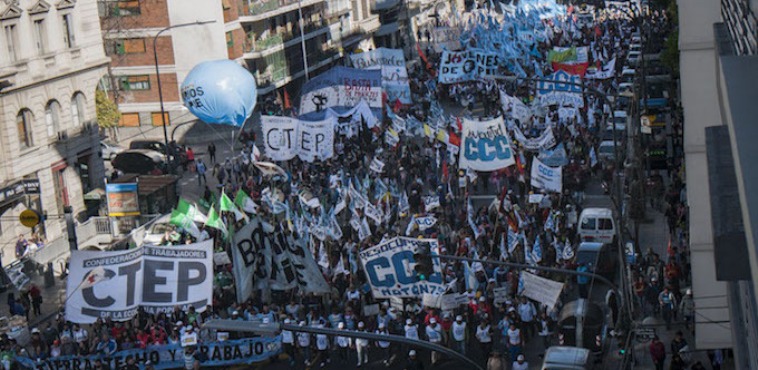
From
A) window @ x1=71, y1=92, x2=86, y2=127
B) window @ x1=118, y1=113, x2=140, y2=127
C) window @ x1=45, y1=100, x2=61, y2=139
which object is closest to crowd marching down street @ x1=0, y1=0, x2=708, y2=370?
window @ x1=71, y1=92, x2=86, y2=127

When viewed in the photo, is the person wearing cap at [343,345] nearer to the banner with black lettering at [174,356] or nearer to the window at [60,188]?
the banner with black lettering at [174,356]

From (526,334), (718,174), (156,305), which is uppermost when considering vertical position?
(718,174)

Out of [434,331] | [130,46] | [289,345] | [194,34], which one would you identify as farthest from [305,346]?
[130,46]

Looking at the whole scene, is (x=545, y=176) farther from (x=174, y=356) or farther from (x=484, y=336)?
(x=174, y=356)

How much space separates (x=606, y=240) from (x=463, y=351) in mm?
9276

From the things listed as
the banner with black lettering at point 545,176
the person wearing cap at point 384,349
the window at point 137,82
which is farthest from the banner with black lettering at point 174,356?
the window at point 137,82

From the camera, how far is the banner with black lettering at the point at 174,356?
90.5ft

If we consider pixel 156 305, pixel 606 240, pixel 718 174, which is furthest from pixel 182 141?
pixel 718 174

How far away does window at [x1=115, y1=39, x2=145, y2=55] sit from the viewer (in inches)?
2596

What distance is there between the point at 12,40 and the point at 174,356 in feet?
66.5

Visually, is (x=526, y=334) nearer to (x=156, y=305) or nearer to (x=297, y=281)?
(x=297, y=281)

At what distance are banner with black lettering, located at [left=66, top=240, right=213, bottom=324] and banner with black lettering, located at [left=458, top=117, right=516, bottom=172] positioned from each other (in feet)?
42.7

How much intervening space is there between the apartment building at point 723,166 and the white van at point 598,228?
10596mm

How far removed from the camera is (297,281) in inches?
1143
